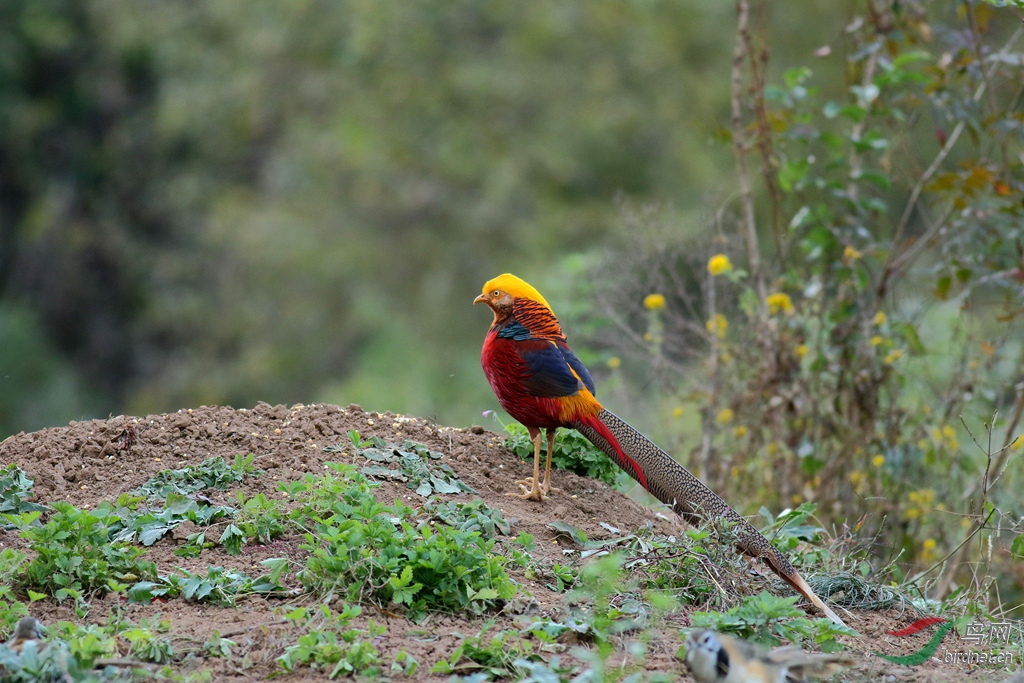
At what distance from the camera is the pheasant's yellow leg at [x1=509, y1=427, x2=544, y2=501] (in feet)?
14.8

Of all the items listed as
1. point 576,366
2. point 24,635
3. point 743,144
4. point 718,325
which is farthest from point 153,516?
point 743,144

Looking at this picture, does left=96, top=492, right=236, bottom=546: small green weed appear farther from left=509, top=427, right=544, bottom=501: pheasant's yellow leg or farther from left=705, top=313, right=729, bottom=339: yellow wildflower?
left=705, top=313, right=729, bottom=339: yellow wildflower

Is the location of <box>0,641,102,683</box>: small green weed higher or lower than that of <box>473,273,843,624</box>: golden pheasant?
lower

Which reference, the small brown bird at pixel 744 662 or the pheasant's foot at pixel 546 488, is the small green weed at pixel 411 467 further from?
the small brown bird at pixel 744 662

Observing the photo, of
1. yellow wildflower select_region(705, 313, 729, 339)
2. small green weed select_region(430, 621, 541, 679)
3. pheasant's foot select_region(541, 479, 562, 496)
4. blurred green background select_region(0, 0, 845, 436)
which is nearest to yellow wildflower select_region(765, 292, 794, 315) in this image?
yellow wildflower select_region(705, 313, 729, 339)

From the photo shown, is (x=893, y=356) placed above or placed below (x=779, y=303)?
below

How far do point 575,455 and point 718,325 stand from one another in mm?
1984

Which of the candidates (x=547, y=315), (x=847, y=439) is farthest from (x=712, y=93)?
(x=547, y=315)

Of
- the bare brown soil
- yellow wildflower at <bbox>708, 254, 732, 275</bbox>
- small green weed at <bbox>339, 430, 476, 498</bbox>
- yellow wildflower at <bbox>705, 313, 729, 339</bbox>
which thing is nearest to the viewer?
the bare brown soil

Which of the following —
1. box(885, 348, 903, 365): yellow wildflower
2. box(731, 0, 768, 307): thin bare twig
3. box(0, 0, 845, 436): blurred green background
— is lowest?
box(885, 348, 903, 365): yellow wildflower

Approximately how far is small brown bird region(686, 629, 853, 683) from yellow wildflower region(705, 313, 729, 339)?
3375mm

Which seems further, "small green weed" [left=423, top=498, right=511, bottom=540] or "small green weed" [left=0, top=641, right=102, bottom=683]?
"small green weed" [left=423, top=498, right=511, bottom=540]

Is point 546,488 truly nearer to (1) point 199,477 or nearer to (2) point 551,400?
(2) point 551,400

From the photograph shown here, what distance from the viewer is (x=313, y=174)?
56.6 feet
